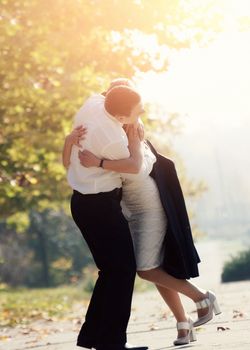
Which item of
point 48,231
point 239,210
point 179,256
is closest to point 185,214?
point 179,256

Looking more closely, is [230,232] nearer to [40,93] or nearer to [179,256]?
[40,93]

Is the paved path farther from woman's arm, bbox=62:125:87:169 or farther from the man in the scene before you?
woman's arm, bbox=62:125:87:169

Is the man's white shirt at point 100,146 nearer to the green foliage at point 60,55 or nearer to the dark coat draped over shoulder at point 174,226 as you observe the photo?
the dark coat draped over shoulder at point 174,226

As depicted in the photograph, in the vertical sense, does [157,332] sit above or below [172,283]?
below

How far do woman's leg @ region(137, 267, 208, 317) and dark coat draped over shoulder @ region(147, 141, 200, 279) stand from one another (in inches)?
1.9

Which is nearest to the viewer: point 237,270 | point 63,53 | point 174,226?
point 174,226

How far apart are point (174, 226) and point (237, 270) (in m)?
18.7

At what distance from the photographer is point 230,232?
504 feet

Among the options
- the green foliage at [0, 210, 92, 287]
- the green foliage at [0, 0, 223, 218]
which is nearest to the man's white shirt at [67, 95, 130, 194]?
the green foliage at [0, 0, 223, 218]

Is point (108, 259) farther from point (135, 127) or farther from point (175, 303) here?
point (175, 303)

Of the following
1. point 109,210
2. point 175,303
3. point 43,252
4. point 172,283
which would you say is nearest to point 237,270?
point 175,303

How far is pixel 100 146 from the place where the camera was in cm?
697

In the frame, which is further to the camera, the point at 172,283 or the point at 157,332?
the point at 157,332

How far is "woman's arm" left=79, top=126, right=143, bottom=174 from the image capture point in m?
6.91
